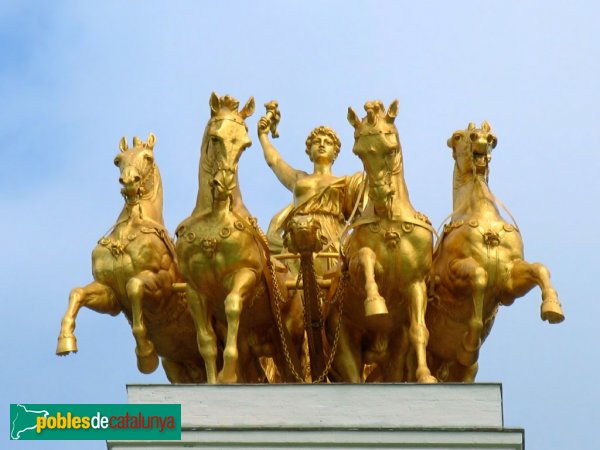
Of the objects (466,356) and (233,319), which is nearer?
(233,319)

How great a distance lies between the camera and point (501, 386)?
2759cm

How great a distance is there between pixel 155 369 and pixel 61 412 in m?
2.42

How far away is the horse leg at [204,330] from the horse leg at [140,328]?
0.46 meters

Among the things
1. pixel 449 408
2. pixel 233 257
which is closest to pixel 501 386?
pixel 449 408

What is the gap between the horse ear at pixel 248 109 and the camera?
28594 millimetres

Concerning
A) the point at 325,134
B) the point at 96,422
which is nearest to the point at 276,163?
the point at 325,134

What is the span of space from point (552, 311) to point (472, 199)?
1.76 meters

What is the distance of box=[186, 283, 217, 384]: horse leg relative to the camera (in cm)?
2862

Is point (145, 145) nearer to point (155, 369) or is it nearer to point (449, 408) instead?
point (155, 369)

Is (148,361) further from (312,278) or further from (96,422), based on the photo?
(96,422)

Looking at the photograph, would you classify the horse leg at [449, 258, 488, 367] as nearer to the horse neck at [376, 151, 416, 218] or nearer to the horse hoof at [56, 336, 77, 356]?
the horse neck at [376, 151, 416, 218]

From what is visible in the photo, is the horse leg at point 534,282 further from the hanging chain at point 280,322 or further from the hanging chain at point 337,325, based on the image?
the hanging chain at point 280,322

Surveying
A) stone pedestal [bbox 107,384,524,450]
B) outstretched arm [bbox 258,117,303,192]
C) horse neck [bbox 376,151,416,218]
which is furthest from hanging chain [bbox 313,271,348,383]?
outstretched arm [bbox 258,117,303,192]

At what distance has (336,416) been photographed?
27.4m
